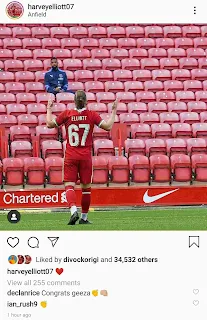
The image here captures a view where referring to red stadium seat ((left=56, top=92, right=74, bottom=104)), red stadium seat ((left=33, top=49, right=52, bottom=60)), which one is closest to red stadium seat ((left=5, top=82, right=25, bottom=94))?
red stadium seat ((left=56, top=92, right=74, bottom=104))

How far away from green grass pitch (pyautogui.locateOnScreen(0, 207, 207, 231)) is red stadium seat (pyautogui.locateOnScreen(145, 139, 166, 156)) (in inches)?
112

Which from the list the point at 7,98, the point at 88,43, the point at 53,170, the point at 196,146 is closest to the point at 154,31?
the point at 88,43

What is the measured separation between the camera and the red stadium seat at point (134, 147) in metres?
17.6

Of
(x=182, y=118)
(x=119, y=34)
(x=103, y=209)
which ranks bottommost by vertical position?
(x=103, y=209)

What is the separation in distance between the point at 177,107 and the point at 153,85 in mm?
992

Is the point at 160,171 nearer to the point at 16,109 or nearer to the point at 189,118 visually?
the point at 189,118

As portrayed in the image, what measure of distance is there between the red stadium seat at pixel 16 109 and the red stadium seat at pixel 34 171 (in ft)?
6.54

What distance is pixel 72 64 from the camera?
20.6 m

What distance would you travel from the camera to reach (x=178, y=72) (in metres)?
20.9

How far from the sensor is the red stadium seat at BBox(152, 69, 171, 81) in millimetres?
20656
